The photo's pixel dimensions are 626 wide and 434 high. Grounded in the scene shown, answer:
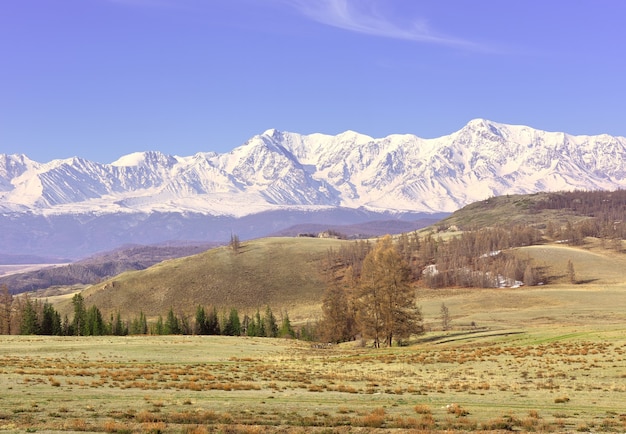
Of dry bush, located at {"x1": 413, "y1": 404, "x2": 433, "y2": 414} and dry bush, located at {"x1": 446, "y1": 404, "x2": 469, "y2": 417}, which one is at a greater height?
dry bush, located at {"x1": 413, "y1": 404, "x2": 433, "y2": 414}

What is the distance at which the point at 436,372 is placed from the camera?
166 feet

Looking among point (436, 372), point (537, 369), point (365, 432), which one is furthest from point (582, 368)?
point (365, 432)

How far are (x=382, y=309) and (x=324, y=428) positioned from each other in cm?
6237

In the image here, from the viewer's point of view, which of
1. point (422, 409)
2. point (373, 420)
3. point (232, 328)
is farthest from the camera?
point (232, 328)

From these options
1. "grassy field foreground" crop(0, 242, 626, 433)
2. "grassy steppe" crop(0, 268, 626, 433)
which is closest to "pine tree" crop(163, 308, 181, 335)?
"grassy steppe" crop(0, 268, 626, 433)

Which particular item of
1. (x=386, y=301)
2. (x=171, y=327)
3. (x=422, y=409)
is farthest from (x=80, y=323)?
(x=422, y=409)

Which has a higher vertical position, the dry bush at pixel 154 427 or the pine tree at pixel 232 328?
the dry bush at pixel 154 427

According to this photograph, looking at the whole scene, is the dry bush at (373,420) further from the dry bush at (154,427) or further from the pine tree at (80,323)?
the pine tree at (80,323)

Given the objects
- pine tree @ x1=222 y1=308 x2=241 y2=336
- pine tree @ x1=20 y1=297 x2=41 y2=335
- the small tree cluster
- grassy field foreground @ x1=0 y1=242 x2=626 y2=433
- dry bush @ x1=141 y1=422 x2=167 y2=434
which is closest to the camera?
dry bush @ x1=141 y1=422 x2=167 y2=434

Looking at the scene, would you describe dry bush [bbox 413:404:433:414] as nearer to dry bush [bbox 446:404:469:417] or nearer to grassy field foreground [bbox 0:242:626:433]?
grassy field foreground [bbox 0:242:626:433]

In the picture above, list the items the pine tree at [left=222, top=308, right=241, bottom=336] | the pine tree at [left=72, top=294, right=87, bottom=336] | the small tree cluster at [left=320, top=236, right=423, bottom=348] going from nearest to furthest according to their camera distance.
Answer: the small tree cluster at [left=320, top=236, right=423, bottom=348] → the pine tree at [left=72, top=294, right=87, bottom=336] → the pine tree at [left=222, top=308, right=241, bottom=336]

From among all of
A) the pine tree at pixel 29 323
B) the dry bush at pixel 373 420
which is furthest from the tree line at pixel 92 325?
the dry bush at pixel 373 420

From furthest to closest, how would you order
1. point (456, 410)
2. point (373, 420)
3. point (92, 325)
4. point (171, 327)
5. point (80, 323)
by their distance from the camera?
point (171, 327), point (80, 323), point (92, 325), point (456, 410), point (373, 420)

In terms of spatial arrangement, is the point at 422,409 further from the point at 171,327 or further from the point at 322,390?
the point at 171,327
